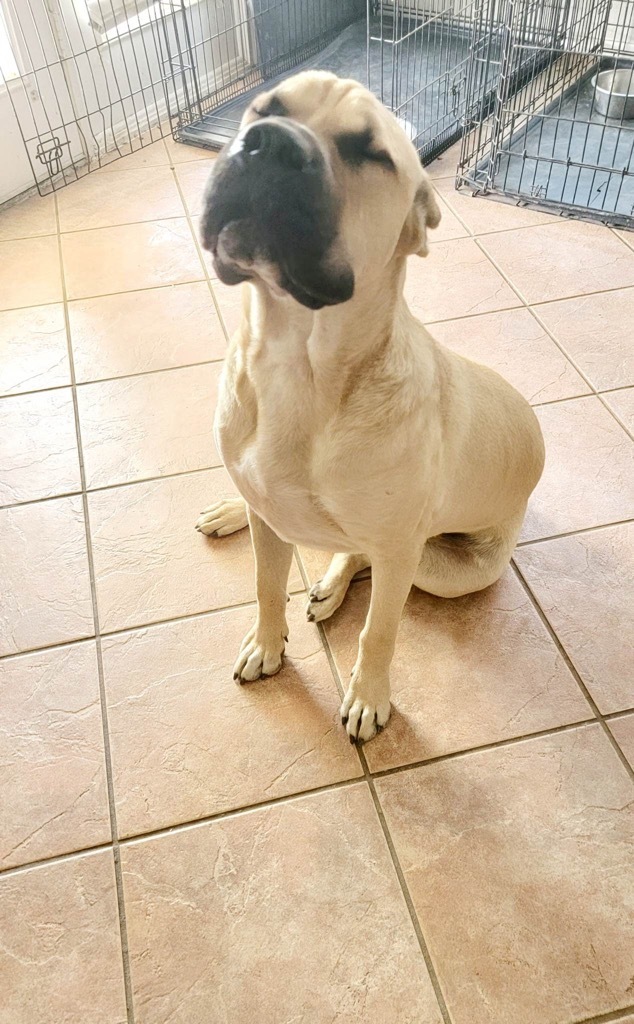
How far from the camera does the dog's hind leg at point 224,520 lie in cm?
202

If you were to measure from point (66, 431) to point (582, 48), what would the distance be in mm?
3578

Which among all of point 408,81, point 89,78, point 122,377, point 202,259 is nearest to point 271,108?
point 122,377

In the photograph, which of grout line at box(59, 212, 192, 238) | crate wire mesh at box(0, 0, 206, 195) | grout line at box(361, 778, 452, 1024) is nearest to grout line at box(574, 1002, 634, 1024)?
grout line at box(361, 778, 452, 1024)

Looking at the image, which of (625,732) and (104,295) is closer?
(625,732)

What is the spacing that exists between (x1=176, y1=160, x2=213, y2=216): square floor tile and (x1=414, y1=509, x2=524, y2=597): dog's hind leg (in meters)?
2.14

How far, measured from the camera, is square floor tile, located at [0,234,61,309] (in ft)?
9.31

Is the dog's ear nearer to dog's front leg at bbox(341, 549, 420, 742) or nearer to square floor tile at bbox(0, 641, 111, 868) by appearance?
dog's front leg at bbox(341, 549, 420, 742)

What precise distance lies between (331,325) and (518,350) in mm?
1621

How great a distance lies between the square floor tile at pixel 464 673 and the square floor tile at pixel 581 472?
0.85 feet

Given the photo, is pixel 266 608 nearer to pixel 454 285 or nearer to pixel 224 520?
pixel 224 520

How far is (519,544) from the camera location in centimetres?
202

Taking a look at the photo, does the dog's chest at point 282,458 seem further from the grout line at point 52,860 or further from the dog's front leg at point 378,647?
the grout line at point 52,860

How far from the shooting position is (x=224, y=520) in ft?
6.63

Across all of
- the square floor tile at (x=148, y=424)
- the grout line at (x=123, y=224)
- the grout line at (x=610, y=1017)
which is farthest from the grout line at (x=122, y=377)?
the grout line at (x=610, y=1017)
